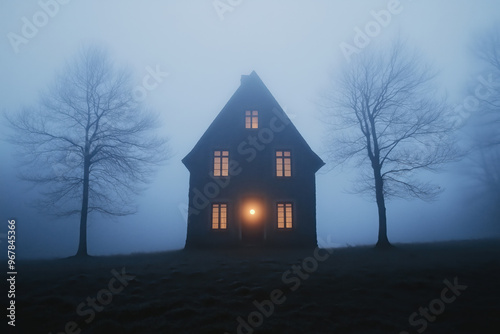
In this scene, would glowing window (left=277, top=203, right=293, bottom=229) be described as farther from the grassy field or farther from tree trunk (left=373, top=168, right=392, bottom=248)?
the grassy field

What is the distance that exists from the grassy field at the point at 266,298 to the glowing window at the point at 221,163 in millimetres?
8253

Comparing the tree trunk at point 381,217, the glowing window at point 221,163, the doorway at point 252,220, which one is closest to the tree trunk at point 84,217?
the glowing window at point 221,163

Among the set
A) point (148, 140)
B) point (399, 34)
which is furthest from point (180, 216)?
point (399, 34)

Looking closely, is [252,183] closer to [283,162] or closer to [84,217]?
[283,162]

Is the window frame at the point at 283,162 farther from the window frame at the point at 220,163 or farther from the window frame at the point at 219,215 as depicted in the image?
the window frame at the point at 219,215

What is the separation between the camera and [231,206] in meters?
17.3

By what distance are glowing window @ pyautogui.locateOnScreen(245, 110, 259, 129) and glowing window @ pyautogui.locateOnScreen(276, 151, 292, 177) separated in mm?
2642

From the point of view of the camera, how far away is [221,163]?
17734 mm

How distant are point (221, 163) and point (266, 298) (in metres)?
11.8

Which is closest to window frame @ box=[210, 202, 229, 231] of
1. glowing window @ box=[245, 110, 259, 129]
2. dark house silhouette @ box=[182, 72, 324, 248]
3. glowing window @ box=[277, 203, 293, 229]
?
dark house silhouette @ box=[182, 72, 324, 248]

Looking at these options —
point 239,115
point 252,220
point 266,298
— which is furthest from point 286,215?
point 266,298

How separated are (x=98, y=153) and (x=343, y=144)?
16.0 meters

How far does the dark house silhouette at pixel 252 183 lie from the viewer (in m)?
17.1

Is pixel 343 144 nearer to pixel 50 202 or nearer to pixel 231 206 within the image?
pixel 231 206
